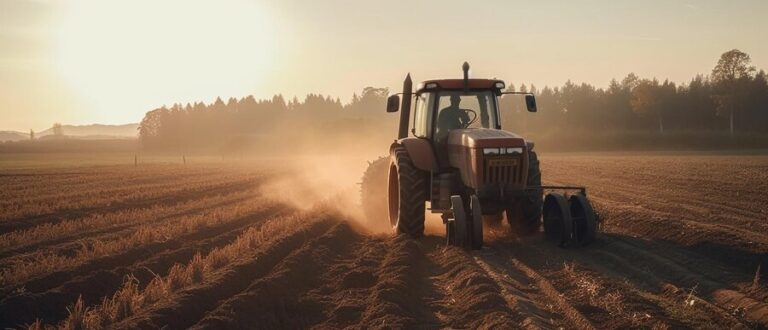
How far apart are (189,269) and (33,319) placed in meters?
1.96

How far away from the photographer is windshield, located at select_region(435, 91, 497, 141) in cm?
1173

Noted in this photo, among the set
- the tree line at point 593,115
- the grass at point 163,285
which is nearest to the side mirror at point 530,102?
the grass at point 163,285

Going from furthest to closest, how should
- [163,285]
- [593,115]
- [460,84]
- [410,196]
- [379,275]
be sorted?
1. [593,115]
2. [460,84]
3. [410,196]
4. [379,275]
5. [163,285]

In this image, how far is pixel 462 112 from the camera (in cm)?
1181

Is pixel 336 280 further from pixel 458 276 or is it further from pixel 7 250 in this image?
pixel 7 250

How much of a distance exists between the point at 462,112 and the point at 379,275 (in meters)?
4.12

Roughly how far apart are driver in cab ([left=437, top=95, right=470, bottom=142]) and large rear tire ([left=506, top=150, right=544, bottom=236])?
49.8 inches

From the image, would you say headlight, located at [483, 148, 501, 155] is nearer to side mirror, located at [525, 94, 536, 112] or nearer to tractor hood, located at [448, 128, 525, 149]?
tractor hood, located at [448, 128, 525, 149]

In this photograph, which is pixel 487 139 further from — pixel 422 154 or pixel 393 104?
pixel 393 104

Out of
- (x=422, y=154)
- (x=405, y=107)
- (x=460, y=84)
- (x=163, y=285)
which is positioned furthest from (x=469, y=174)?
(x=163, y=285)

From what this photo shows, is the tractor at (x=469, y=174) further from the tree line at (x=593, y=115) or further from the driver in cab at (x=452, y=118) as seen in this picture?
the tree line at (x=593, y=115)

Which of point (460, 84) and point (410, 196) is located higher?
point (460, 84)

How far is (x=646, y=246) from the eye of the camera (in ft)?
32.9

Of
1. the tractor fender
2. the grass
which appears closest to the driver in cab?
the tractor fender
